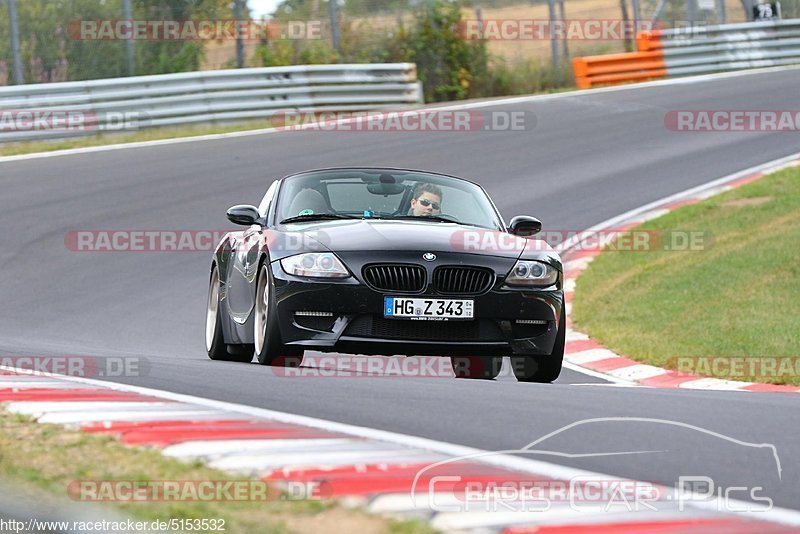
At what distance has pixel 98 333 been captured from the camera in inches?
470

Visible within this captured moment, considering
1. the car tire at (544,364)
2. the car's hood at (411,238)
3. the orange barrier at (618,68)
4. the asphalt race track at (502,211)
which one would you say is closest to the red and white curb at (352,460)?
the asphalt race track at (502,211)

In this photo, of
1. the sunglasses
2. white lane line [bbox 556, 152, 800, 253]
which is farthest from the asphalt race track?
the sunglasses

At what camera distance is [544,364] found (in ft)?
28.9

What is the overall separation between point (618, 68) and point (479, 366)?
20.4 meters

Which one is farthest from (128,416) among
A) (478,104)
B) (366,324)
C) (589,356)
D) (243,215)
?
(478,104)

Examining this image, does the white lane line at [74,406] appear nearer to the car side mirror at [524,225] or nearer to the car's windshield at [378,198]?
the car's windshield at [378,198]

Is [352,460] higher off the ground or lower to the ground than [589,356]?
higher

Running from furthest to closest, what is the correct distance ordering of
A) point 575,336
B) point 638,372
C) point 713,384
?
point 575,336 < point 638,372 < point 713,384

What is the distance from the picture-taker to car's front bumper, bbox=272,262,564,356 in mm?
8070

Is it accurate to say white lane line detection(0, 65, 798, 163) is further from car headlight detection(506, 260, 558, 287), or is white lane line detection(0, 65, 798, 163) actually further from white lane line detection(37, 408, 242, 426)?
white lane line detection(37, 408, 242, 426)

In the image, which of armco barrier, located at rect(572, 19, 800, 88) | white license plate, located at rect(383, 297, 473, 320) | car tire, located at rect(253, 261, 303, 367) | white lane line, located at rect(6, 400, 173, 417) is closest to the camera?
white lane line, located at rect(6, 400, 173, 417)

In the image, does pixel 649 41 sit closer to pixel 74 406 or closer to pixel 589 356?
pixel 589 356

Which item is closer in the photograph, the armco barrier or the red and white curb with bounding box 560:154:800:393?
the red and white curb with bounding box 560:154:800:393

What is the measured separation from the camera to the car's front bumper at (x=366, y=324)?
26.5 ft
